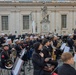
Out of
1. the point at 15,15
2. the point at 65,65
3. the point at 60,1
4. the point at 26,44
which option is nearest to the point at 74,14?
the point at 60,1

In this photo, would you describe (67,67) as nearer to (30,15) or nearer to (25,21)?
(30,15)

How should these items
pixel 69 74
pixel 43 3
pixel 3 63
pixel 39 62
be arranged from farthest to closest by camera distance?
pixel 43 3
pixel 3 63
pixel 39 62
pixel 69 74

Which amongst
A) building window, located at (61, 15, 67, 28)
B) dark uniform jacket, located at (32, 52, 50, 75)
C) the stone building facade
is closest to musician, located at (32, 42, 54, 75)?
dark uniform jacket, located at (32, 52, 50, 75)

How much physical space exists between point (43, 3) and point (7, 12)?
20.4ft

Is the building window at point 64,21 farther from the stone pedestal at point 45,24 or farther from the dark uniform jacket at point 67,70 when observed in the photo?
the dark uniform jacket at point 67,70

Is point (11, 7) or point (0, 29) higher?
point (11, 7)

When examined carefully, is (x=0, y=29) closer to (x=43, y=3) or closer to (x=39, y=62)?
(x=43, y=3)

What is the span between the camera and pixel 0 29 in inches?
2167

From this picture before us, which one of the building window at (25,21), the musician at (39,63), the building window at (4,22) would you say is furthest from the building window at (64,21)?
the musician at (39,63)

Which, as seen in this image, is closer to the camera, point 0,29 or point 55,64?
point 55,64

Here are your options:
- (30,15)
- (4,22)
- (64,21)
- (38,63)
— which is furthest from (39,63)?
(64,21)

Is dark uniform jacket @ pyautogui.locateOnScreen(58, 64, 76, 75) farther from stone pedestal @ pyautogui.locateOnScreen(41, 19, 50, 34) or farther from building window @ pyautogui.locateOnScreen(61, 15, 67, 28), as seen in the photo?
building window @ pyautogui.locateOnScreen(61, 15, 67, 28)

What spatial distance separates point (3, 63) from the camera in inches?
480

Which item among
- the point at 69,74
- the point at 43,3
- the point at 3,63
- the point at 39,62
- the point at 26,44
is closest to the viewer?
the point at 69,74
